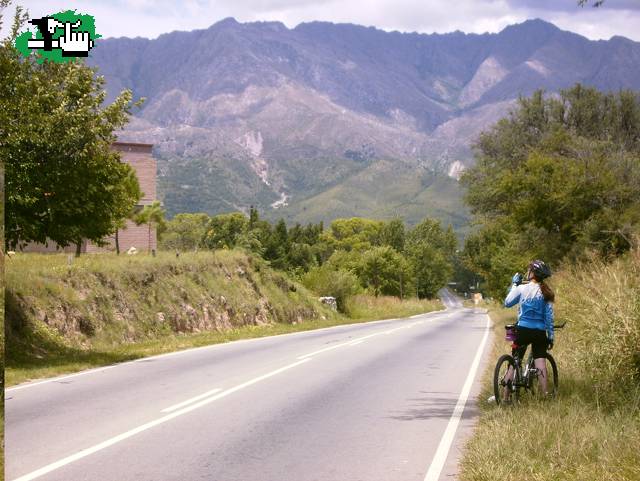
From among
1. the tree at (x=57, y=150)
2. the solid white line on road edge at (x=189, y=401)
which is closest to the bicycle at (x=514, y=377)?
the solid white line on road edge at (x=189, y=401)

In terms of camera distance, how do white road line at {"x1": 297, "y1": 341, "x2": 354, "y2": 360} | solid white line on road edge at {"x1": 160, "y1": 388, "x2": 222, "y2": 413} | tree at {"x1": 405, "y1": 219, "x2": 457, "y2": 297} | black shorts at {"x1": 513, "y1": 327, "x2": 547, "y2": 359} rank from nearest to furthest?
black shorts at {"x1": 513, "y1": 327, "x2": 547, "y2": 359}, solid white line on road edge at {"x1": 160, "y1": 388, "x2": 222, "y2": 413}, white road line at {"x1": 297, "y1": 341, "x2": 354, "y2": 360}, tree at {"x1": 405, "y1": 219, "x2": 457, "y2": 297}

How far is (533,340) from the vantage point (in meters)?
10.8

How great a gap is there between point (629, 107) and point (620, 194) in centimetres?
2875

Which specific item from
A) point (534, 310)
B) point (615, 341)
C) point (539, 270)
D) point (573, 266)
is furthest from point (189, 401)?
point (573, 266)

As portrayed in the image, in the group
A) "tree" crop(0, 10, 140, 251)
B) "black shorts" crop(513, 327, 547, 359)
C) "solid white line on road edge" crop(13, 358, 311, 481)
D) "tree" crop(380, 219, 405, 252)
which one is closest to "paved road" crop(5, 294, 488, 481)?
"solid white line on road edge" crop(13, 358, 311, 481)

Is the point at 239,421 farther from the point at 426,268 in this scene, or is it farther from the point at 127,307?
the point at 426,268

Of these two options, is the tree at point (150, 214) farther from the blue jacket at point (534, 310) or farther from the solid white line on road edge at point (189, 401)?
the blue jacket at point (534, 310)

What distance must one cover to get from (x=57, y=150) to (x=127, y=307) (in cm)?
1088

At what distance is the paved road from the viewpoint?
25.8ft

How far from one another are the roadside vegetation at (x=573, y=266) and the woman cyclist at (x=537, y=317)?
585mm

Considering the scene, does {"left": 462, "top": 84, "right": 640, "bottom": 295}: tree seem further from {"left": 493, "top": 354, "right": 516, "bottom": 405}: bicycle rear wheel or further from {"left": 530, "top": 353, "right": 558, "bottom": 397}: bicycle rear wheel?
{"left": 493, "top": 354, "right": 516, "bottom": 405}: bicycle rear wheel

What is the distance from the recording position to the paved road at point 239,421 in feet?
25.8

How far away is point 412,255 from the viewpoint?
5664 inches

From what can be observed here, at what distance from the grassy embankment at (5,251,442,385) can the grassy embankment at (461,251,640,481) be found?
925cm
